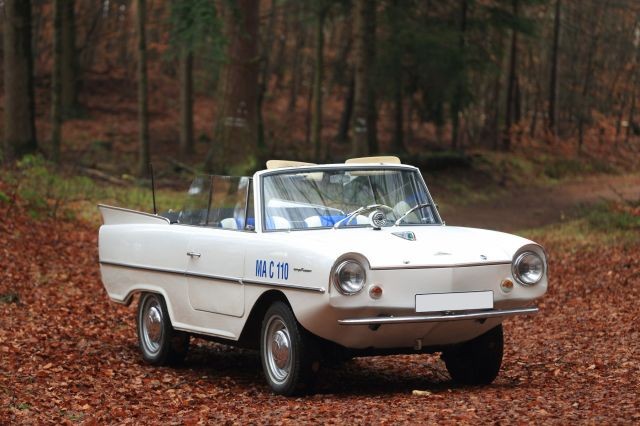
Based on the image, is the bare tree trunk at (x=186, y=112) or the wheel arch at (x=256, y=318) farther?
the bare tree trunk at (x=186, y=112)

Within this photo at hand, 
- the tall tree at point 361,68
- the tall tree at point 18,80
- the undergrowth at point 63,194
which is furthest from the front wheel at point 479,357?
the tall tree at point 361,68

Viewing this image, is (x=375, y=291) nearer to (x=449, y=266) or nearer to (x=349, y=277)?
(x=349, y=277)

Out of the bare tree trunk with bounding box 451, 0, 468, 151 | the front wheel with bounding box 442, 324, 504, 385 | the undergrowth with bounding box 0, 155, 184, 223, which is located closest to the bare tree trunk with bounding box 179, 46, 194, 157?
the bare tree trunk with bounding box 451, 0, 468, 151

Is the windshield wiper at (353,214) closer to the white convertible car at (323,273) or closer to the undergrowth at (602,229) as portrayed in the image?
the white convertible car at (323,273)

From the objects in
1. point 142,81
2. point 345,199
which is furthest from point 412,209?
point 142,81

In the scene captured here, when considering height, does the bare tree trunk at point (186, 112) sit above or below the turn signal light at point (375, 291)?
below

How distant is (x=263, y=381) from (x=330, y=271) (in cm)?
209

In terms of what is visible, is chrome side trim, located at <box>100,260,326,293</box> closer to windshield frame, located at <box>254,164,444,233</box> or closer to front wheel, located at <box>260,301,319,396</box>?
front wheel, located at <box>260,301,319,396</box>

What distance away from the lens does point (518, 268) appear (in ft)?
25.4

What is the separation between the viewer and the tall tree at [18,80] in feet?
78.6

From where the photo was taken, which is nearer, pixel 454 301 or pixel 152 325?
pixel 454 301

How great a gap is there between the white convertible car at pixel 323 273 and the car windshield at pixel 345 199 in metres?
0.01

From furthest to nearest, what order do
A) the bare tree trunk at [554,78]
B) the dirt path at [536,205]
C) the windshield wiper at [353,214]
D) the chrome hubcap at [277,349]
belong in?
the bare tree trunk at [554,78]
the dirt path at [536,205]
the windshield wiper at [353,214]
the chrome hubcap at [277,349]

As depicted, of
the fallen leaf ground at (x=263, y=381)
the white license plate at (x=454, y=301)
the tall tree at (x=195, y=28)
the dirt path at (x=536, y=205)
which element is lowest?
the dirt path at (x=536, y=205)
